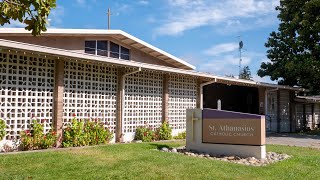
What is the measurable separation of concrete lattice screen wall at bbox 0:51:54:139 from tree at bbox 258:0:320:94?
15449 mm

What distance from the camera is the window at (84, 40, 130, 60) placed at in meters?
15.9

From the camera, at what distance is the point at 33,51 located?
1027 cm

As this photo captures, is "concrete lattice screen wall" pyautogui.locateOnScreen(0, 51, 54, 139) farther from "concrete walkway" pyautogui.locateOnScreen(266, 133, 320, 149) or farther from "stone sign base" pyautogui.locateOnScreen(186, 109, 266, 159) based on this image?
"concrete walkway" pyautogui.locateOnScreen(266, 133, 320, 149)

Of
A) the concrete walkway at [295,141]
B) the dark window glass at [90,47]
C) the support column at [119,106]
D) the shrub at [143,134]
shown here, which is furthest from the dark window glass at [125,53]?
the concrete walkway at [295,141]

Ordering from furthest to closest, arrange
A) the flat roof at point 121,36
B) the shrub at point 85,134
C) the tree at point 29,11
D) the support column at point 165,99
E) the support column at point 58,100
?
1. the support column at point 165,99
2. the flat roof at point 121,36
3. the shrub at point 85,134
4. the support column at point 58,100
5. the tree at point 29,11

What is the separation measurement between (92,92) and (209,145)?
4422 mm

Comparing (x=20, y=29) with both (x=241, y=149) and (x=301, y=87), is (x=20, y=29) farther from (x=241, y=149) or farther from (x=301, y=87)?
(x=301, y=87)

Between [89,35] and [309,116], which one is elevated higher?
[89,35]

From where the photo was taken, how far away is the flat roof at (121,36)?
1323cm

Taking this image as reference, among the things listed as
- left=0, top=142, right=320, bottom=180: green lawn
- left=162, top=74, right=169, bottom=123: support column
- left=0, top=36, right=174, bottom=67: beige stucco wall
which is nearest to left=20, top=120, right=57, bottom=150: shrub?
left=0, top=142, right=320, bottom=180: green lawn

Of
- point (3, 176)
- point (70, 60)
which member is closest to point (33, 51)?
point (70, 60)

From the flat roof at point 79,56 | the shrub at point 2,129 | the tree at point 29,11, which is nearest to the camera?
the tree at point 29,11

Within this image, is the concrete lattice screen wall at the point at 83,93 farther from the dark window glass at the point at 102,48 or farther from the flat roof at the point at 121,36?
the dark window glass at the point at 102,48

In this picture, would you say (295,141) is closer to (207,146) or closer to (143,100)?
A: (207,146)
